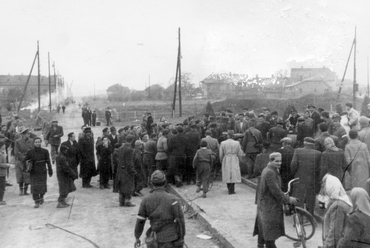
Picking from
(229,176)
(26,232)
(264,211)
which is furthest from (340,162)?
(26,232)

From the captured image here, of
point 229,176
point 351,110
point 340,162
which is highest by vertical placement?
point 351,110

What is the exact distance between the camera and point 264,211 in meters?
6.66

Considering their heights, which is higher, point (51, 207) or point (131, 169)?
point (131, 169)

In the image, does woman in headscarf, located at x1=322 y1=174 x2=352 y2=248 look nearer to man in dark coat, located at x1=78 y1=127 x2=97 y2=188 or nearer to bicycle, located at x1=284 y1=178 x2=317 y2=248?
bicycle, located at x1=284 y1=178 x2=317 y2=248

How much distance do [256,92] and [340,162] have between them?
50.5 meters

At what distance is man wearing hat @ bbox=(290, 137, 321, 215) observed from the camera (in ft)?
27.9

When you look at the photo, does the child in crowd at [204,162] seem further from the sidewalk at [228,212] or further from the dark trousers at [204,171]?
the sidewalk at [228,212]

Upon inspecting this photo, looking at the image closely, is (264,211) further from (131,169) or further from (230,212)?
(131,169)

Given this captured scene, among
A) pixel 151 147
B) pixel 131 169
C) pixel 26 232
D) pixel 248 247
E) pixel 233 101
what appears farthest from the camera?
pixel 233 101

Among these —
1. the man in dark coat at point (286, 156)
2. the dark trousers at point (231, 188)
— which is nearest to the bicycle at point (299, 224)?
the man in dark coat at point (286, 156)

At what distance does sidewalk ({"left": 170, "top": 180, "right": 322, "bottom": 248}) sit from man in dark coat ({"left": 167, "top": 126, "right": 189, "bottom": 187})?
50 centimetres

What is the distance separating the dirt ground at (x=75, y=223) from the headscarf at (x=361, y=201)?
3.53 meters

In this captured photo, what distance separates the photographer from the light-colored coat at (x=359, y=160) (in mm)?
→ 8672

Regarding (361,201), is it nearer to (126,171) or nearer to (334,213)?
(334,213)
